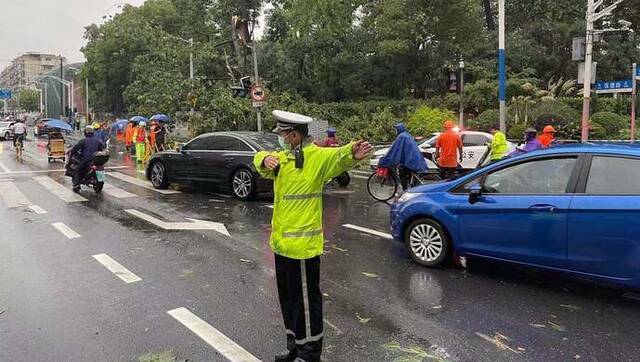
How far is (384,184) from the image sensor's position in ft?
39.4

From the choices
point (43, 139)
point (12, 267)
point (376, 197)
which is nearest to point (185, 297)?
point (12, 267)

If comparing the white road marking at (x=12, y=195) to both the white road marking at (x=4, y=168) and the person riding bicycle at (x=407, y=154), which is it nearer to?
the white road marking at (x=4, y=168)

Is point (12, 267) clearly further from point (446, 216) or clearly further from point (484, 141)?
point (484, 141)

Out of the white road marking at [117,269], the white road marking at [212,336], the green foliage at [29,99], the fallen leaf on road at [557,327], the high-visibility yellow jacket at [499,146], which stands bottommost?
the white road marking at [212,336]

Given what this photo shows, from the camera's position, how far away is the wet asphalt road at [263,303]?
4.37 metres

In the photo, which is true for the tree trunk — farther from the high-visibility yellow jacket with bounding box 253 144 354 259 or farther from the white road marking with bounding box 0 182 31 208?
the high-visibility yellow jacket with bounding box 253 144 354 259

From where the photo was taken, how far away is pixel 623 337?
4559 millimetres

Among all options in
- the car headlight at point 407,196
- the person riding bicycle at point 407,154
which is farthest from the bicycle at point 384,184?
the car headlight at point 407,196

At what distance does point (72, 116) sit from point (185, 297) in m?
63.1

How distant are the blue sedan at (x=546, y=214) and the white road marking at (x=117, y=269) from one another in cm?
322

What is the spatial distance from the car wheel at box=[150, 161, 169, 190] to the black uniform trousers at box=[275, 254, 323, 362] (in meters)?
10.0

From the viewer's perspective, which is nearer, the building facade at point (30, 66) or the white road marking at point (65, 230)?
the white road marking at point (65, 230)

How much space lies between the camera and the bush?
23.9 m

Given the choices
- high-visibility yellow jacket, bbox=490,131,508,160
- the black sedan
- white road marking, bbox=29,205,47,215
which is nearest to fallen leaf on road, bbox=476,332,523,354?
high-visibility yellow jacket, bbox=490,131,508,160
